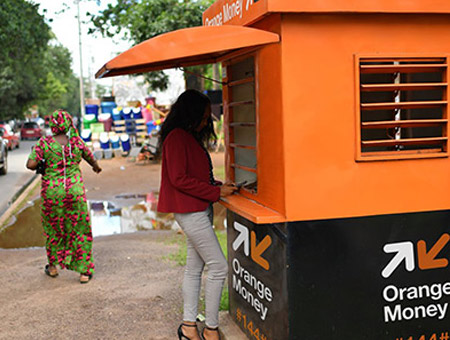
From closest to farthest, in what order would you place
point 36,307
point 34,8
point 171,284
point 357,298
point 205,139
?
point 357,298 → point 205,139 → point 36,307 → point 171,284 → point 34,8

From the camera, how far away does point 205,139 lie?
4082 mm

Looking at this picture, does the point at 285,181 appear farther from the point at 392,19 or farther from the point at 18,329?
the point at 18,329

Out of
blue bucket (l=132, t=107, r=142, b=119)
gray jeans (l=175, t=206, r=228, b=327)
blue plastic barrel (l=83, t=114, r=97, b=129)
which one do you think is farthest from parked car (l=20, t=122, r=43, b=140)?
gray jeans (l=175, t=206, r=228, b=327)

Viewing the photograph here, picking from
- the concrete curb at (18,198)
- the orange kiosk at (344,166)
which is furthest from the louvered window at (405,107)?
the concrete curb at (18,198)

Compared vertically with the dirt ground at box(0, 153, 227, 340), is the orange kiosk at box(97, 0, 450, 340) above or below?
above

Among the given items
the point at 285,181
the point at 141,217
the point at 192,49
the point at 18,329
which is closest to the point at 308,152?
the point at 285,181

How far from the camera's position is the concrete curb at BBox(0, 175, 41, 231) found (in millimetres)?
11102

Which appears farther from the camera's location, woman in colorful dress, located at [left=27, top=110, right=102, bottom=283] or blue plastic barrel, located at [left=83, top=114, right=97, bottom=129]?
blue plastic barrel, located at [left=83, top=114, right=97, bottom=129]

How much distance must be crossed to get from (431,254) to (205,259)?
4.80 feet

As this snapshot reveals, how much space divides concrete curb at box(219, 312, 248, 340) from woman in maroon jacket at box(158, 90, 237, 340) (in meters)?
0.16

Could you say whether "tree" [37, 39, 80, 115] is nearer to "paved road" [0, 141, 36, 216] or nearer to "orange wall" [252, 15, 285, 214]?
"paved road" [0, 141, 36, 216]

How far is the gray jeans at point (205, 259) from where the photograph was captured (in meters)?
3.86

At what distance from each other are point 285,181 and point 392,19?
1.14 metres

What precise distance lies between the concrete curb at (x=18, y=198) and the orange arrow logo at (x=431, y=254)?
8.34 m
